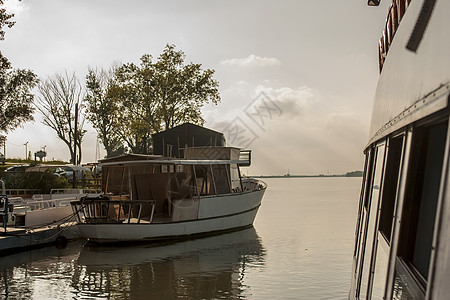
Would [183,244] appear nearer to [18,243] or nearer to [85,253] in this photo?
[85,253]

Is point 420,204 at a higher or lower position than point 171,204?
higher

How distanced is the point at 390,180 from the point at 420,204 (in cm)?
80

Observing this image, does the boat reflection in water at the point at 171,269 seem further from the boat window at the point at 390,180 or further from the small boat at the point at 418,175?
the small boat at the point at 418,175

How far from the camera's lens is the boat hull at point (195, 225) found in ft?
51.8

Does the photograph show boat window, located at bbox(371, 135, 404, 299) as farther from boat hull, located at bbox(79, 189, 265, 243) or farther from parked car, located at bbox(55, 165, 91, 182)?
parked car, located at bbox(55, 165, 91, 182)

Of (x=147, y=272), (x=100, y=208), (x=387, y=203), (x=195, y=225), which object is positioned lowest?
(x=147, y=272)

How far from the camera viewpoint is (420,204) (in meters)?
2.32

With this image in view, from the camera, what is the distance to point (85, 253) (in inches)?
602

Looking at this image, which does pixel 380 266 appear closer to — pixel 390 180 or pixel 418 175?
pixel 390 180

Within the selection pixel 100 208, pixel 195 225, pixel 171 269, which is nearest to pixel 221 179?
pixel 195 225

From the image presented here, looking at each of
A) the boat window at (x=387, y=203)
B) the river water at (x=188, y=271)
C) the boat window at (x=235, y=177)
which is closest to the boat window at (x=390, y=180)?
the boat window at (x=387, y=203)

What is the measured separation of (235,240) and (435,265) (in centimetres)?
1703

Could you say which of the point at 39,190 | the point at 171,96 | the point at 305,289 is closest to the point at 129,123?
the point at 171,96

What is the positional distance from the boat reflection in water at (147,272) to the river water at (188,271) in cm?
2
